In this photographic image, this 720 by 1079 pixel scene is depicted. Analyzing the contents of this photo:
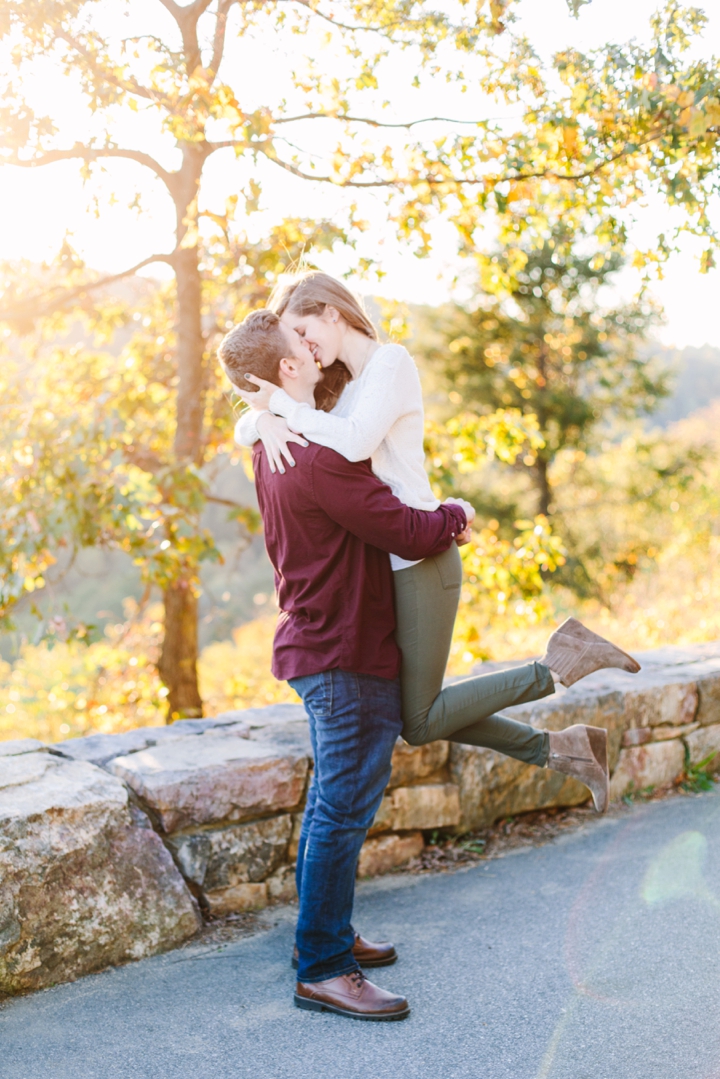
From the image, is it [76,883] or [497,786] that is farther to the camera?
[497,786]

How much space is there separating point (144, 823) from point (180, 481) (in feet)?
8.64

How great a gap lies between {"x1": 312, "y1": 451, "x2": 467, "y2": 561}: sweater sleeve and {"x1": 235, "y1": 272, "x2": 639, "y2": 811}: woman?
0.05 meters

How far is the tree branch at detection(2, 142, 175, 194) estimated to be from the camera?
14.4 ft

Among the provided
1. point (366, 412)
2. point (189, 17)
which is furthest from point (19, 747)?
point (189, 17)

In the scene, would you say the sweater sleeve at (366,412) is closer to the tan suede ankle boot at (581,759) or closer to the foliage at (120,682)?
the tan suede ankle boot at (581,759)

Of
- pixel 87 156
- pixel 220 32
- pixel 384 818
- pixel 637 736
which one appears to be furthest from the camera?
pixel 220 32

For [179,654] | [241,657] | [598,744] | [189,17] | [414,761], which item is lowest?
[241,657]

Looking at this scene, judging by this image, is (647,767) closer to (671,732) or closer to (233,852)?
(671,732)

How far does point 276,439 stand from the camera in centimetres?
215

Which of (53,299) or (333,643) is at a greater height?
(53,299)

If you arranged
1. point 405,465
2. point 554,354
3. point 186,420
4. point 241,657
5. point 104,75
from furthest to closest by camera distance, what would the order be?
point 241,657
point 554,354
point 186,420
point 104,75
point 405,465

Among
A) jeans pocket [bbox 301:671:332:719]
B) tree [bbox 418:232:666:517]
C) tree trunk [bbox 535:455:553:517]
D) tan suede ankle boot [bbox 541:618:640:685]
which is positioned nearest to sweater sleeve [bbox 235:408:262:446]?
jeans pocket [bbox 301:671:332:719]

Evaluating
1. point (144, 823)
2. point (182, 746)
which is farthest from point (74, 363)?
point (144, 823)

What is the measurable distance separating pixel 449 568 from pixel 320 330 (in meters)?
0.72
